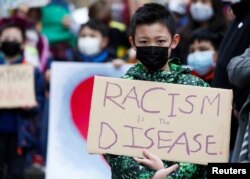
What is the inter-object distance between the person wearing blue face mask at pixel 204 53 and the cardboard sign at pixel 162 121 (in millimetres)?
3496

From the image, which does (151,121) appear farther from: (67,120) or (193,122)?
(67,120)

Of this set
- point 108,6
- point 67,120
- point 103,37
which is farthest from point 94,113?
point 108,6

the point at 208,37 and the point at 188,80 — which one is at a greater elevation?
the point at 208,37

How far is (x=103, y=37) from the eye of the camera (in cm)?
1062

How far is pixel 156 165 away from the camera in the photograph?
16.5 feet

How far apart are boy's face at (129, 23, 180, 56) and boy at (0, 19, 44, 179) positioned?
4.56m

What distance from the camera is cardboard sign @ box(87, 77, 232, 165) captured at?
5.13 metres

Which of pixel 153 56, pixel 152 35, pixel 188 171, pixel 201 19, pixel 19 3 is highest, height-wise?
pixel 19 3

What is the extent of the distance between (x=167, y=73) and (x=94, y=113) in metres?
0.39

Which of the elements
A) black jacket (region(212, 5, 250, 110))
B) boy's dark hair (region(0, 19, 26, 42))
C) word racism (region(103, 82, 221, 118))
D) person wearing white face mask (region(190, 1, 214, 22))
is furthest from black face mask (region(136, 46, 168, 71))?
person wearing white face mask (region(190, 1, 214, 22))

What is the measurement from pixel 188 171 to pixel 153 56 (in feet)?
1.84

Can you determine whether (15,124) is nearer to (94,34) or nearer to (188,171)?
(94,34)

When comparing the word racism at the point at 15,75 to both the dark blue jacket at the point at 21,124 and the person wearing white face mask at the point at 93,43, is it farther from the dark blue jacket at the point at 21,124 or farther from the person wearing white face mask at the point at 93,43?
the person wearing white face mask at the point at 93,43

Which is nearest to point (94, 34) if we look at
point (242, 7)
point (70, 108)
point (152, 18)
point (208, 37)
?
point (70, 108)
